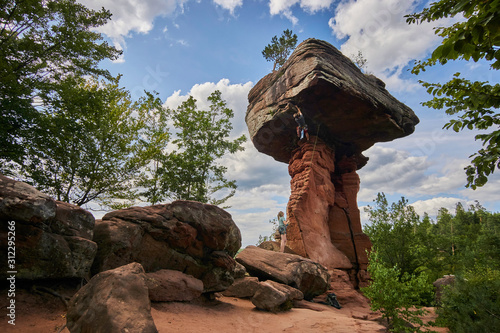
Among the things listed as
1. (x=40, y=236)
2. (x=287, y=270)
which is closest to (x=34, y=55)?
(x=40, y=236)

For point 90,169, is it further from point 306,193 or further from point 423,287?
point 423,287

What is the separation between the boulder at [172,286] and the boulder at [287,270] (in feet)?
11.2

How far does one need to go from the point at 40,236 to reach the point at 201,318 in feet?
12.4

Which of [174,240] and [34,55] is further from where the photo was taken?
[34,55]

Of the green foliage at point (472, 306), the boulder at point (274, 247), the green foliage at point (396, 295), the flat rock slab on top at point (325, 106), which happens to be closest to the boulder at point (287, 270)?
the boulder at point (274, 247)

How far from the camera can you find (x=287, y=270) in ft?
31.1

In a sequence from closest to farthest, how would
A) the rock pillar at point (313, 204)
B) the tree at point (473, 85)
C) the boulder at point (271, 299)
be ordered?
1. the tree at point (473, 85)
2. the boulder at point (271, 299)
3. the rock pillar at point (313, 204)

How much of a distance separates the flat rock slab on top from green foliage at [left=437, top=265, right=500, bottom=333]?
32.7ft

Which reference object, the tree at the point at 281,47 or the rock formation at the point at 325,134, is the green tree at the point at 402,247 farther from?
the tree at the point at 281,47

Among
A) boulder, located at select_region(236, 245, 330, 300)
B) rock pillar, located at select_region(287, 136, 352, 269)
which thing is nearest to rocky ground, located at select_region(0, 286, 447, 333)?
boulder, located at select_region(236, 245, 330, 300)

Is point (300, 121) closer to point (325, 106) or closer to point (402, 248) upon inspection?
point (325, 106)

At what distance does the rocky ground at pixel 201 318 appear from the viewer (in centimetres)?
380

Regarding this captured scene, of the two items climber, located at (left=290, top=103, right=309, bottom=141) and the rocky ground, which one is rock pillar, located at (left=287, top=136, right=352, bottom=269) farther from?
the rocky ground

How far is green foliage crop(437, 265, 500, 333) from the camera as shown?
4.68m
